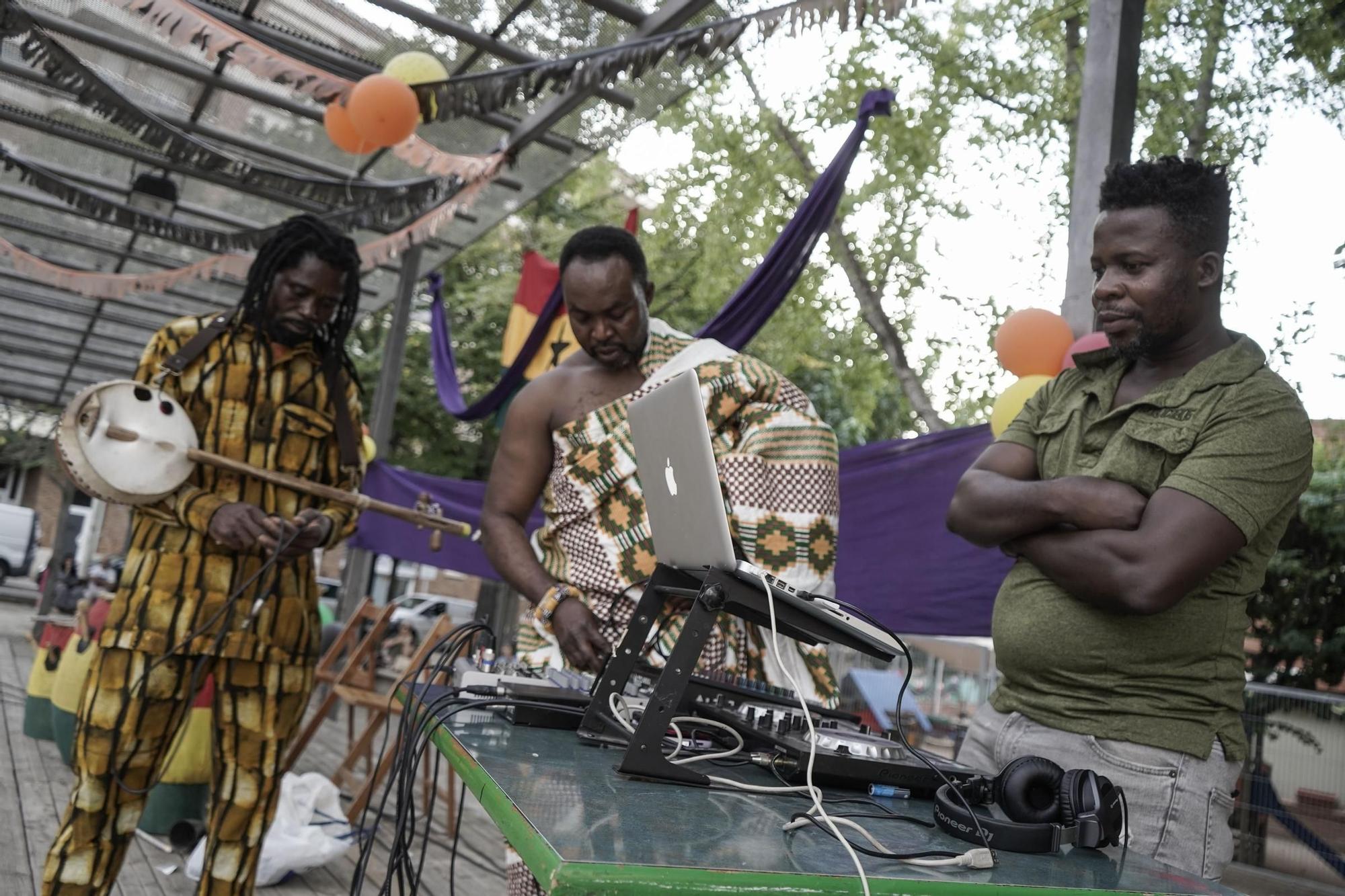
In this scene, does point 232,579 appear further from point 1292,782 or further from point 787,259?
point 1292,782

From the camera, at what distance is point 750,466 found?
240 centimetres

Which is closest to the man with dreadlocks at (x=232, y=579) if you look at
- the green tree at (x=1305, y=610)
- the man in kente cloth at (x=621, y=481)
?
the man in kente cloth at (x=621, y=481)

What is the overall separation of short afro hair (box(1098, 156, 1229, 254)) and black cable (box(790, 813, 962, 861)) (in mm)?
1209

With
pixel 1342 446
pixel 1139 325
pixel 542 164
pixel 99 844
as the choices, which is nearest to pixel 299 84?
pixel 542 164

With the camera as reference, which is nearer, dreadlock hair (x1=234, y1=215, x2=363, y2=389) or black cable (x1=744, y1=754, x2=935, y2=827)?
black cable (x1=744, y1=754, x2=935, y2=827)

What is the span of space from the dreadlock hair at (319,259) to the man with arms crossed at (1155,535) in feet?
6.23

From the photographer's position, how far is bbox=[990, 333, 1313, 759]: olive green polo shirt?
1.74 meters

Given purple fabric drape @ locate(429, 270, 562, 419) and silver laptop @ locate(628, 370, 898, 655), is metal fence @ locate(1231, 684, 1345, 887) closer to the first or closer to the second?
silver laptop @ locate(628, 370, 898, 655)

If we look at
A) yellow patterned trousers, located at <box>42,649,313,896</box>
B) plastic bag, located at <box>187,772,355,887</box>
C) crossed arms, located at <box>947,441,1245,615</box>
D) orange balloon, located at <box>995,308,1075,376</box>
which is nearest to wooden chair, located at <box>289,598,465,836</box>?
plastic bag, located at <box>187,772,355,887</box>

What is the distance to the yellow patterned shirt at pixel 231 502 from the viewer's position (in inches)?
109

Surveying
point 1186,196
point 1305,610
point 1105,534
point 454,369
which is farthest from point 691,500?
point 454,369

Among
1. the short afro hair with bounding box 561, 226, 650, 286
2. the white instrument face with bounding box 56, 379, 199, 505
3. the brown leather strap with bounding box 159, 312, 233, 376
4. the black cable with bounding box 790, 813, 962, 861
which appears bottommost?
the black cable with bounding box 790, 813, 962, 861

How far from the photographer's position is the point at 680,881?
0.97m

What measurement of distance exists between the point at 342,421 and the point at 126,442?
0.54m
